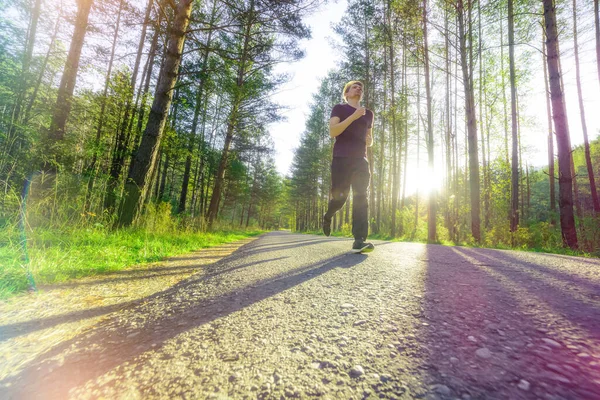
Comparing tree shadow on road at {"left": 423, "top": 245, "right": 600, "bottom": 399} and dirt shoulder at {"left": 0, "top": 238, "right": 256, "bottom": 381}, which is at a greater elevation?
tree shadow on road at {"left": 423, "top": 245, "right": 600, "bottom": 399}

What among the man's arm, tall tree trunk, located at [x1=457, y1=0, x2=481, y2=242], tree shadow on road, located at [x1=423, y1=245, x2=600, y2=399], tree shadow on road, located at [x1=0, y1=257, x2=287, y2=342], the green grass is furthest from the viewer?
tall tree trunk, located at [x1=457, y1=0, x2=481, y2=242]

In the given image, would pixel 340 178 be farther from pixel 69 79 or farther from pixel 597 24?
pixel 597 24

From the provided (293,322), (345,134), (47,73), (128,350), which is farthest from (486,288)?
(47,73)

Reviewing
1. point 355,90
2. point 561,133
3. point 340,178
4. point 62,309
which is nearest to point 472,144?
point 561,133

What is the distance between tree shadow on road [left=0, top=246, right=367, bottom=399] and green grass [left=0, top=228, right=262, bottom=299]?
88 cm

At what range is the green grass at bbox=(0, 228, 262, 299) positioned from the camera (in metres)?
1.67

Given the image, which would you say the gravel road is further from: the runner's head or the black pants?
the runner's head

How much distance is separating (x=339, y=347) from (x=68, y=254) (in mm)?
2721

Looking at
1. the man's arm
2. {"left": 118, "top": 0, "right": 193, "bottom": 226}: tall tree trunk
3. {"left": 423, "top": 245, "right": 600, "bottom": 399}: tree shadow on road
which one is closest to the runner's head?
the man's arm

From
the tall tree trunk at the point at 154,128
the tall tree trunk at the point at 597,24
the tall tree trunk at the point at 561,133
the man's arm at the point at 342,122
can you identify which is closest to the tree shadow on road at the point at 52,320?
the man's arm at the point at 342,122

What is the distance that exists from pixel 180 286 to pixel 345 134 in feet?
8.24

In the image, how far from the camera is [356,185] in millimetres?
3129

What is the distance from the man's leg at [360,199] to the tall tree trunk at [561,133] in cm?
661

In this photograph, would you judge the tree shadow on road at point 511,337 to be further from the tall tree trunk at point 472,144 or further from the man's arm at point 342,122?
the tall tree trunk at point 472,144
